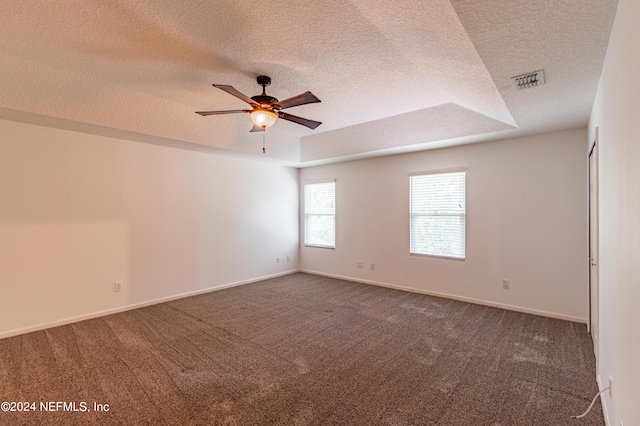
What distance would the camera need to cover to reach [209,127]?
4.26 metres

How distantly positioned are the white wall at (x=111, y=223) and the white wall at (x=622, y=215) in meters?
5.03

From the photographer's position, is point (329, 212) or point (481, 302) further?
point (329, 212)

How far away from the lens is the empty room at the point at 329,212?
6.18ft

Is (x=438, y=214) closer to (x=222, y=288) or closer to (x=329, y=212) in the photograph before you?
(x=329, y=212)

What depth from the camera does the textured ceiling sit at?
1720mm

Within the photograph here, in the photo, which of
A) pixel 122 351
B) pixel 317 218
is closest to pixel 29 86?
pixel 122 351

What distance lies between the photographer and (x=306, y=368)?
8.70ft

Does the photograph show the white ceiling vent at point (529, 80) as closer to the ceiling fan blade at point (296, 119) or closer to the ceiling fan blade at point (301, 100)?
the ceiling fan blade at point (301, 100)

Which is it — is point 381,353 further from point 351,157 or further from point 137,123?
point 137,123

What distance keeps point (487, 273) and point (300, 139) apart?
12.3 ft

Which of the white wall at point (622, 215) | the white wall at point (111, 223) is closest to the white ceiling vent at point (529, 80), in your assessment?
the white wall at point (622, 215)

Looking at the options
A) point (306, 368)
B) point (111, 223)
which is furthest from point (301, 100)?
point (111, 223)

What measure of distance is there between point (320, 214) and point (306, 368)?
4095mm

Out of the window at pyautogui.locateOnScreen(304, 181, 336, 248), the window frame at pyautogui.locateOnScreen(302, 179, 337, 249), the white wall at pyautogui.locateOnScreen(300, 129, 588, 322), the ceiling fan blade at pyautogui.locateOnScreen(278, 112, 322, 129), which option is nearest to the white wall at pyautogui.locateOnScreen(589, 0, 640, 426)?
the white wall at pyautogui.locateOnScreen(300, 129, 588, 322)
